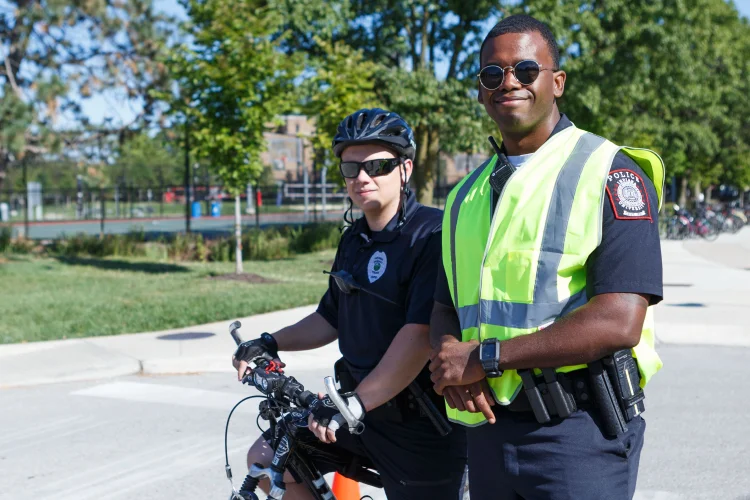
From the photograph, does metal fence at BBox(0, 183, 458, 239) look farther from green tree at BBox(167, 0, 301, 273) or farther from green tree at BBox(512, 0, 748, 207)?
green tree at BBox(167, 0, 301, 273)

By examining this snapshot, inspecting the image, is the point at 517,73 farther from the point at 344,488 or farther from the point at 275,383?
the point at 344,488

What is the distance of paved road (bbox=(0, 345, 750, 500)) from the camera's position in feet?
16.7

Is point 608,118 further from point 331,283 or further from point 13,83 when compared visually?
point 331,283

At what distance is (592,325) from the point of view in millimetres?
1917

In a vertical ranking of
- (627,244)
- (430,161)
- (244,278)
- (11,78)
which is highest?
(11,78)

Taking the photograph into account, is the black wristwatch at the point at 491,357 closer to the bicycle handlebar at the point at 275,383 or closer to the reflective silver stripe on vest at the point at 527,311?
the reflective silver stripe on vest at the point at 527,311

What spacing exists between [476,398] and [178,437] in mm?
4446

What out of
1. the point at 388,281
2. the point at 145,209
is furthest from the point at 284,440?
the point at 145,209

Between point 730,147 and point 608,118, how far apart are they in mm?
20100

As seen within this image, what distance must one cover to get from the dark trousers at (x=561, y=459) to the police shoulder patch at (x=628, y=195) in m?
0.47

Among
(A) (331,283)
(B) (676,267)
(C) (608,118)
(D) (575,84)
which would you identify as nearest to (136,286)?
(B) (676,267)

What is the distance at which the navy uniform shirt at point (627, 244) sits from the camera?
1.93 meters

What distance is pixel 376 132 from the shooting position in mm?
2730

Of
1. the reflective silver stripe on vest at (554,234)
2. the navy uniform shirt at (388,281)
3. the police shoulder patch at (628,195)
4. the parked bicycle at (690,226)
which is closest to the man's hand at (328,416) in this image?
the navy uniform shirt at (388,281)
